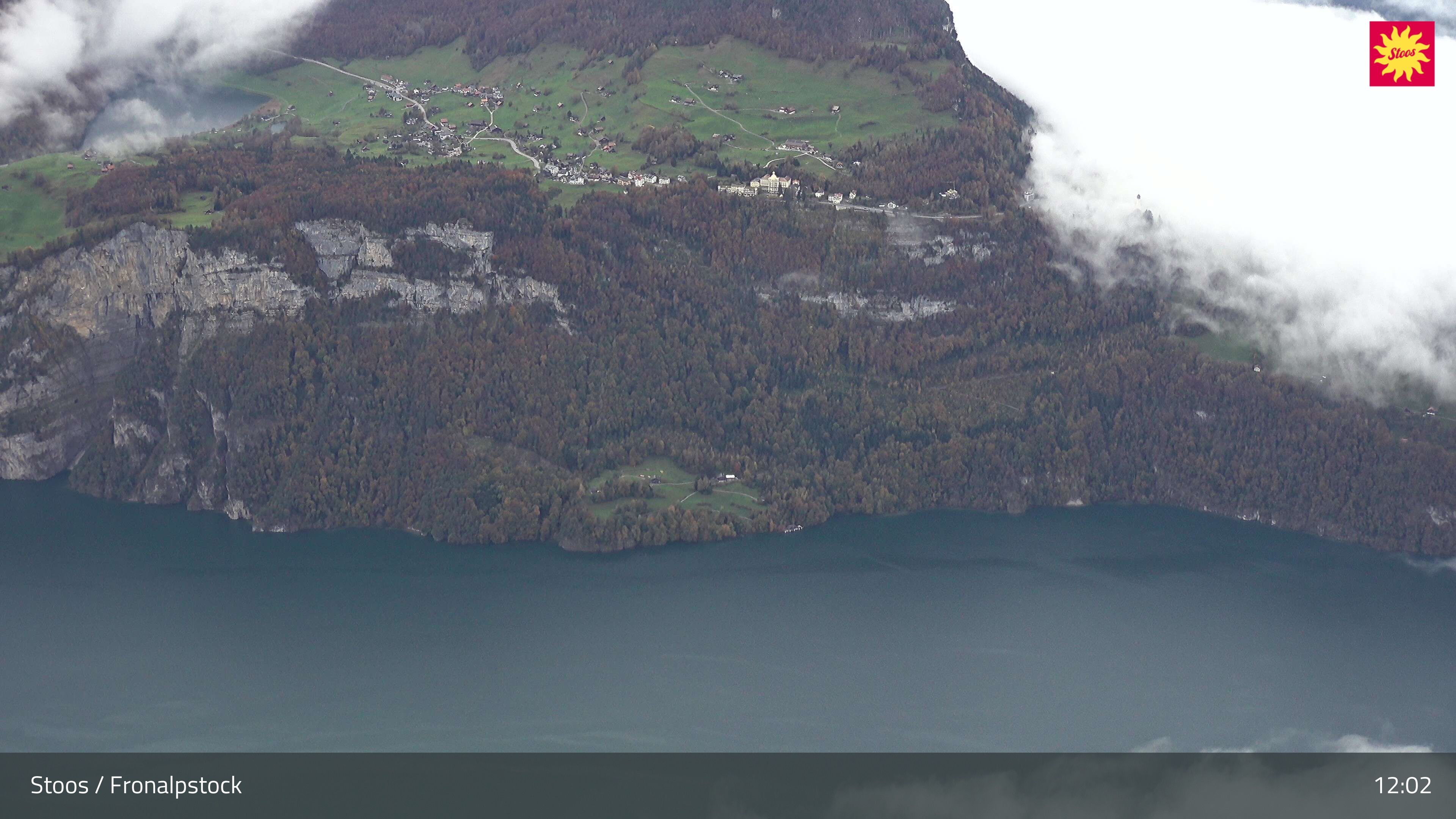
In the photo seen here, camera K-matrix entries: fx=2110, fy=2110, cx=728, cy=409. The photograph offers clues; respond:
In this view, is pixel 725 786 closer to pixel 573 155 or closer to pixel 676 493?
pixel 676 493

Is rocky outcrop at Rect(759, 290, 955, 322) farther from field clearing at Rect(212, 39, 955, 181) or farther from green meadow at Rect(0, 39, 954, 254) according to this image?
field clearing at Rect(212, 39, 955, 181)

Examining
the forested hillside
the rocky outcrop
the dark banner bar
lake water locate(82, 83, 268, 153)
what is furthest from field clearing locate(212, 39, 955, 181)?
the dark banner bar

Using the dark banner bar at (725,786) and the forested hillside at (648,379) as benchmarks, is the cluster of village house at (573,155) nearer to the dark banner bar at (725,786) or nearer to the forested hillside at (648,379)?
the forested hillside at (648,379)

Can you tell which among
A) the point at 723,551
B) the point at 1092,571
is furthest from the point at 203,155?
the point at 1092,571

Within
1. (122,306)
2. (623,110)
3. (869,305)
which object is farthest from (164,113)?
(869,305)

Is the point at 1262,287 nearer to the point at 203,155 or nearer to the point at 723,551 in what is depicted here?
the point at 723,551

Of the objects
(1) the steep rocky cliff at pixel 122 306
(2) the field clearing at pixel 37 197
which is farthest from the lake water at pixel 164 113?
(1) the steep rocky cliff at pixel 122 306
